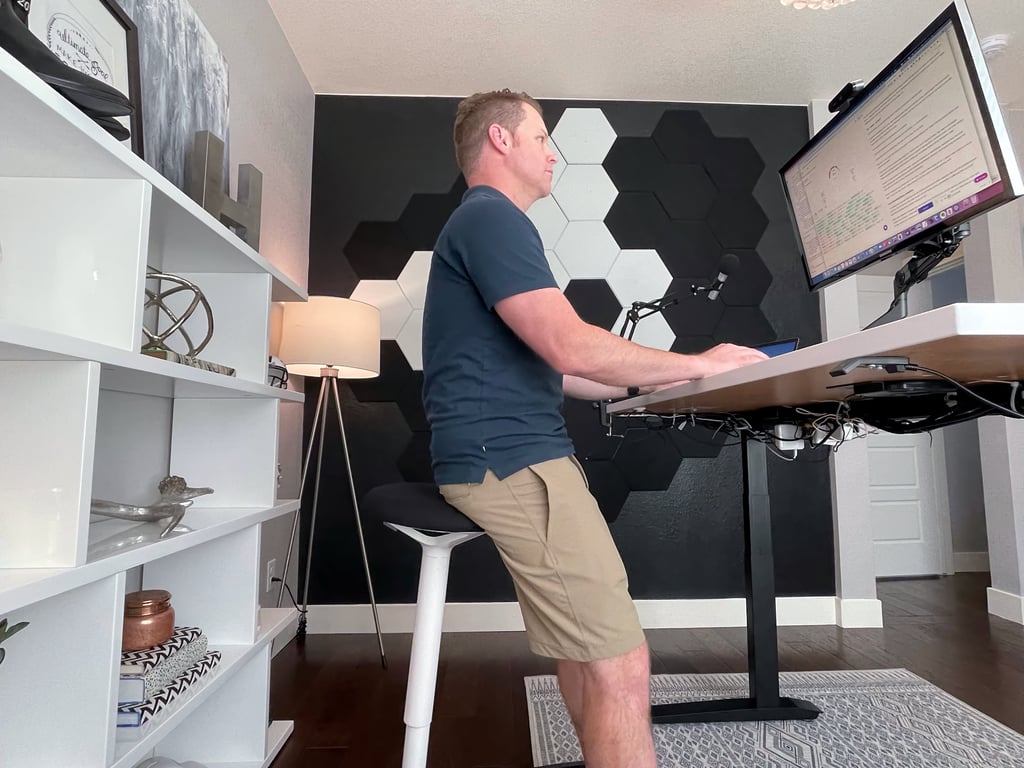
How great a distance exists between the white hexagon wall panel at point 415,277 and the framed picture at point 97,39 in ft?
5.20

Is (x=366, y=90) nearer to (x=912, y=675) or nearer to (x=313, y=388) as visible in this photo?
(x=313, y=388)

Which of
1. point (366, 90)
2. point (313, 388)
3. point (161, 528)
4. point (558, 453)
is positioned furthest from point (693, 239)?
point (161, 528)

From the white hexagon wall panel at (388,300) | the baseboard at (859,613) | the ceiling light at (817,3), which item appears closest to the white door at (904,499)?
the baseboard at (859,613)

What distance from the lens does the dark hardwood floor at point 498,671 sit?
1.64m

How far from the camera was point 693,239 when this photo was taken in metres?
3.09

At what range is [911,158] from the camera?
1191mm

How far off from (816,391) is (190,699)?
1.32m

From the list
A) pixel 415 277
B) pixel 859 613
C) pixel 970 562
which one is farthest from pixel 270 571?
pixel 970 562

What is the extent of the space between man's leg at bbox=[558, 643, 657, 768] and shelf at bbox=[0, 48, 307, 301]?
105 cm

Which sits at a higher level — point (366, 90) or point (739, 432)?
point (366, 90)

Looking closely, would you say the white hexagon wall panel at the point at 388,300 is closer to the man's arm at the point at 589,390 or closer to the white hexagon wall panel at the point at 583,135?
the white hexagon wall panel at the point at 583,135

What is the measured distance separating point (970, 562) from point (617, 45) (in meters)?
4.10

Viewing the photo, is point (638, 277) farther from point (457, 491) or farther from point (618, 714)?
point (618, 714)

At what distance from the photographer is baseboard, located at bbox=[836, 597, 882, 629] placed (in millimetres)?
2797
